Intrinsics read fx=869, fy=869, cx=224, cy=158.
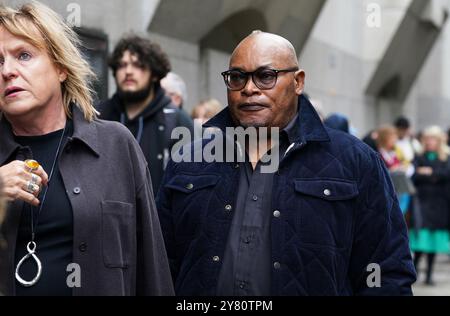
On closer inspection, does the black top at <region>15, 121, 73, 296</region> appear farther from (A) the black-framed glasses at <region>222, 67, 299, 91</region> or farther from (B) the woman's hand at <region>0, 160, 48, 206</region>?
(A) the black-framed glasses at <region>222, 67, 299, 91</region>

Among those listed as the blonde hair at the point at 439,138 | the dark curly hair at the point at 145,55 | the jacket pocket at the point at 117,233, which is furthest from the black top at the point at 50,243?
the blonde hair at the point at 439,138

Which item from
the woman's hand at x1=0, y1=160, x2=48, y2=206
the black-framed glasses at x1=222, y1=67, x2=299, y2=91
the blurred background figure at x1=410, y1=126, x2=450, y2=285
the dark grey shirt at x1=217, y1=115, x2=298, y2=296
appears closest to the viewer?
the woman's hand at x1=0, y1=160, x2=48, y2=206

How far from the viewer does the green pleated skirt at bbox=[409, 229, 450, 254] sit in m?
11.2

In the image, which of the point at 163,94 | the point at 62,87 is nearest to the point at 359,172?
the point at 62,87

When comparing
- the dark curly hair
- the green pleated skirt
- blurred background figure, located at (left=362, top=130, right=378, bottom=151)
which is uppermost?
the dark curly hair

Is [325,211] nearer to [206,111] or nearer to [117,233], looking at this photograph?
[117,233]

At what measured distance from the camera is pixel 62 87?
3338mm

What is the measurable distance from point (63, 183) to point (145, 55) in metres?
3.07

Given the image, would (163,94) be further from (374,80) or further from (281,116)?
(374,80)

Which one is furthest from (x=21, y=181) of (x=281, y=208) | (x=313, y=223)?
(x=313, y=223)

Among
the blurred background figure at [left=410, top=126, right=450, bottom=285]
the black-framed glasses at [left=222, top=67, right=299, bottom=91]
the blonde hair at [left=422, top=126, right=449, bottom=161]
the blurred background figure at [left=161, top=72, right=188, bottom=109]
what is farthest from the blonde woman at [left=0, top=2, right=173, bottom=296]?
the blonde hair at [left=422, top=126, right=449, bottom=161]

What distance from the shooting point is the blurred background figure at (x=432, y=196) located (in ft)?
36.9

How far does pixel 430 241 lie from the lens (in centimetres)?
1130
